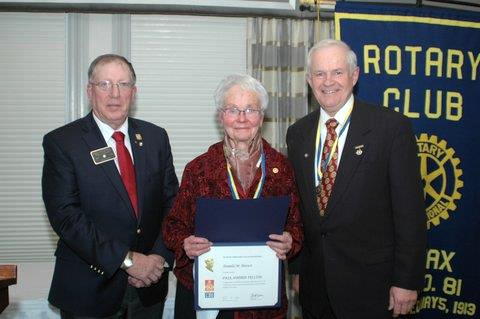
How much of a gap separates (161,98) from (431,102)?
2138mm

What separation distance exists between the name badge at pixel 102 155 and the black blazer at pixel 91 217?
0.02 metres

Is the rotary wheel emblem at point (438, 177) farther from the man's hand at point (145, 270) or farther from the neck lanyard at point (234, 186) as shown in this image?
the man's hand at point (145, 270)

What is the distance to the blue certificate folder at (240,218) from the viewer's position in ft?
5.90

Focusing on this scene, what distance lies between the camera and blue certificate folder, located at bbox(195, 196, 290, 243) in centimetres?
180

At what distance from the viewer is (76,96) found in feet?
12.1

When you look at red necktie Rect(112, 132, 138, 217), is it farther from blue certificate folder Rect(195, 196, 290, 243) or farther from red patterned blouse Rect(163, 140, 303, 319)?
blue certificate folder Rect(195, 196, 290, 243)

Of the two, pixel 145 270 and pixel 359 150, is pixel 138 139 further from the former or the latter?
pixel 359 150

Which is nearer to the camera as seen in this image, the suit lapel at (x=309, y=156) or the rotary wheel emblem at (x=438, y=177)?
the suit lapel at (x=309, y=156)

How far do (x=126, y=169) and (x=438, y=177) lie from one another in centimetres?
211

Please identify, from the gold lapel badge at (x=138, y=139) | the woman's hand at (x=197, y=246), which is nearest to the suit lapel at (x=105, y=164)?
the gold lapel badge at (x=138, y=139)

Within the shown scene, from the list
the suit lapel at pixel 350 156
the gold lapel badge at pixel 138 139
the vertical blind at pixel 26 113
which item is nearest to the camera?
the suit lapel at pixel 350 156

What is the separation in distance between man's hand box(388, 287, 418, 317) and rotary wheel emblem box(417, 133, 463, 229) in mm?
1162

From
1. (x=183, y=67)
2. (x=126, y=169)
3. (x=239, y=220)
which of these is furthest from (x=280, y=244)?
(x=183, y=67)

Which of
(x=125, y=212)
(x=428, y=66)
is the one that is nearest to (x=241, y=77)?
(x=125, y=212)
